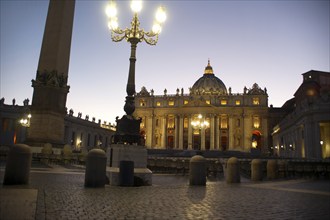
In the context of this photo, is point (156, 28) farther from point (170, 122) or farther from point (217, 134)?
point (170, 122)

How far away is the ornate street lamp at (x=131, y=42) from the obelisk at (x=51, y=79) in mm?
10200

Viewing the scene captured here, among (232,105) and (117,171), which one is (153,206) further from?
(232,105)

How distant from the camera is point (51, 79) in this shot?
21500 millimetres

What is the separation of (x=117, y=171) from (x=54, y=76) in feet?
44.6

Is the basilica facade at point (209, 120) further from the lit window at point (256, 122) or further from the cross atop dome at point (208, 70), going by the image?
the cross atop dome at point (208, 70)

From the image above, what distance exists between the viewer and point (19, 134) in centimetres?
4612

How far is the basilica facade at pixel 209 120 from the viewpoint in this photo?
273 feet

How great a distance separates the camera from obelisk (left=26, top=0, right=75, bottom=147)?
2136 cm

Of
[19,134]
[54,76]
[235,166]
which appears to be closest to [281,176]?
[235,166]

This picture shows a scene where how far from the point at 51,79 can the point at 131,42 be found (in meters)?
→ 11.6

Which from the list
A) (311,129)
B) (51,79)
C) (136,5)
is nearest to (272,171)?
(136,5)

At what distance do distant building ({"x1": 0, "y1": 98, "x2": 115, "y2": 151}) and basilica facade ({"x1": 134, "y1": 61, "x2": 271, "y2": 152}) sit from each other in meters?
17.2

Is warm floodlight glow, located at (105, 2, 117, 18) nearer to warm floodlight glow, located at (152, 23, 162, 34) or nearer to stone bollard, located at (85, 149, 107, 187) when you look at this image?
warm floodlight glow, located at (152, 23, 162, 34)

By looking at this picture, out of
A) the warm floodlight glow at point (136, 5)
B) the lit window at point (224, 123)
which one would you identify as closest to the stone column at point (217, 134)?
the lit window at point (224, 123)
